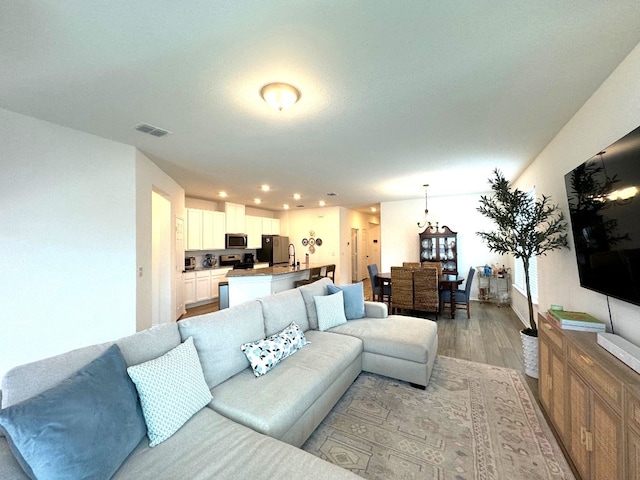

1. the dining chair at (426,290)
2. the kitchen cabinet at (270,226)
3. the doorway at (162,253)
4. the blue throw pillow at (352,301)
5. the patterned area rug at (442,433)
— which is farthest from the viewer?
the kitchen cabinet at (270,226)

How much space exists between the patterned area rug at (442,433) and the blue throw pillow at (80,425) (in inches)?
45.5

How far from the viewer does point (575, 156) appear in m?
2.34

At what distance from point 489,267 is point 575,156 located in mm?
3901

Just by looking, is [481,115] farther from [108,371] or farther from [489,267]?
[489,267]

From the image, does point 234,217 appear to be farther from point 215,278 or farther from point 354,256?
point 354,256

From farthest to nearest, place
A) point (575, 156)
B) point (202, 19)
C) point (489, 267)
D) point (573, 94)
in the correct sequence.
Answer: point (489, 267) < point (575, 156) < point (573, 94) < point (202, 19)

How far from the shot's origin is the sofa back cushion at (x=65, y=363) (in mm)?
1031

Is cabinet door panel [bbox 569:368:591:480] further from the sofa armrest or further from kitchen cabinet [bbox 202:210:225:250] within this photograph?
kitchen cabinet [bbox 202:210:225:250]

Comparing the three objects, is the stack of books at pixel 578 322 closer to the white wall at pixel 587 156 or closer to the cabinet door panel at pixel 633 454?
the white wall at pixel 587 156

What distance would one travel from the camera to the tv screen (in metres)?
1.36

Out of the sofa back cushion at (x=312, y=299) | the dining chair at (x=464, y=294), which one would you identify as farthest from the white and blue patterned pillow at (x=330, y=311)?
the dining chair at (x=464, y=294)

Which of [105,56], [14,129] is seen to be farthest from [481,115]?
[14,129]

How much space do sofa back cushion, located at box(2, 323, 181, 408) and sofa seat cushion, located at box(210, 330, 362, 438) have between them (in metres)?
0.49

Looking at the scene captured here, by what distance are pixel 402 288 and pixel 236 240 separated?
Result: 453 cm
